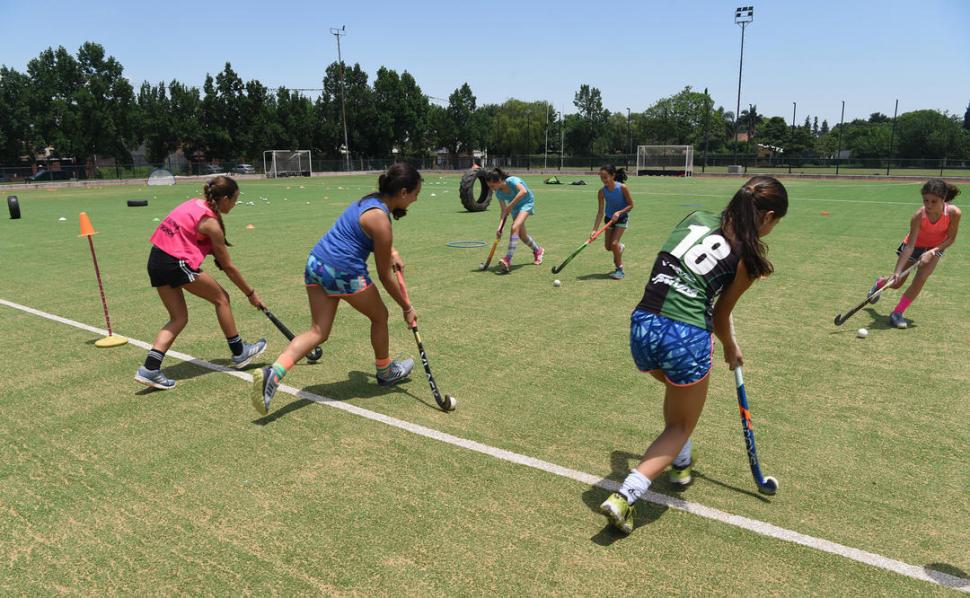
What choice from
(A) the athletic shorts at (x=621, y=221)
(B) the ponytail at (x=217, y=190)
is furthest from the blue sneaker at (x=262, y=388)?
(A) the athletic shorts at (x=621, y=221)

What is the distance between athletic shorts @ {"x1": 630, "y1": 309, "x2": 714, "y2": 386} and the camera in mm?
3314

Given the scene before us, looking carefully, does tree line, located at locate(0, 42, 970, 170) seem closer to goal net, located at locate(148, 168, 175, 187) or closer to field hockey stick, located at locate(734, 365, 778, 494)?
goal net, located at locate(148, 168, 175, 187)

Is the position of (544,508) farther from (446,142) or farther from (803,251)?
(446,142)

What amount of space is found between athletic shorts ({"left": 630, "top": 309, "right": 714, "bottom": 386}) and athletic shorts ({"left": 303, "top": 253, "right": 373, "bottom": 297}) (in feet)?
8.12

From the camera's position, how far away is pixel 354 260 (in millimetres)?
4930

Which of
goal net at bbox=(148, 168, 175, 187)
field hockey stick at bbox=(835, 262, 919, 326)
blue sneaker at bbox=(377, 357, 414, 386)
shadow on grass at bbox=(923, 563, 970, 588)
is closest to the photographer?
shadow on grass at bbox=(923, 563, 970, 588)

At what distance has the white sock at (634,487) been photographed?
3.41m

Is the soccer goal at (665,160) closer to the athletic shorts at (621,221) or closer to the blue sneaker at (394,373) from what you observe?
the athletic shorts at (621,221)

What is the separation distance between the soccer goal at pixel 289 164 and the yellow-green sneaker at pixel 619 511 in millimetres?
61256

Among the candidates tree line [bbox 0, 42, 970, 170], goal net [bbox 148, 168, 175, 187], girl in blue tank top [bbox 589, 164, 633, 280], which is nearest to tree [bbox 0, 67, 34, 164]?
tree line [bbox 0, 42, 970, 170]

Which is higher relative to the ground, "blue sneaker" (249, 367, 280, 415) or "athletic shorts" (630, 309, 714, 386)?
"athletic shorts" (630, 309, 714, 386)

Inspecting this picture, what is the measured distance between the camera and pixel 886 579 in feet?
10.4

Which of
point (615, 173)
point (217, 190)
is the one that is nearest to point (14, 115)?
point (615, 173)

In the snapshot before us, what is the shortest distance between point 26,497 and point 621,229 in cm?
886
